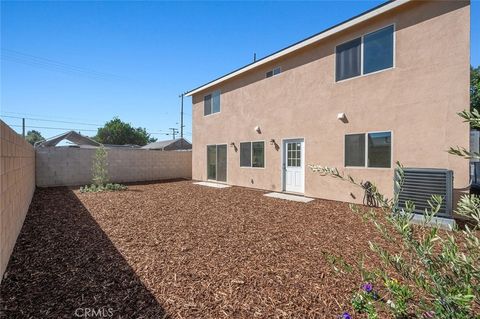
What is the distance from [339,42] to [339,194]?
4.81 meters

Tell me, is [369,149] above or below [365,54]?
below

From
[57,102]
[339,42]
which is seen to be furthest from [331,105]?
[57,102]

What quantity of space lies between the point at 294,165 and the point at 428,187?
4.35 meters

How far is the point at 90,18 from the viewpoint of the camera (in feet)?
30.7

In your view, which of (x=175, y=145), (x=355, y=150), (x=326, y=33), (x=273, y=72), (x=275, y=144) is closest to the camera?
(x=355, y=150)

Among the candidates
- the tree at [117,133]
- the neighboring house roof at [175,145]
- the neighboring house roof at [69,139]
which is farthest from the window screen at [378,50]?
the tree at [117,133]

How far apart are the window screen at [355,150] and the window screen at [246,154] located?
14.5ft

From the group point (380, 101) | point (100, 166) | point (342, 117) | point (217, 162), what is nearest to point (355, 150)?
point (342, 117)

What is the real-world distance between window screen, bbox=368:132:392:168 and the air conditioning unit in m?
1.06

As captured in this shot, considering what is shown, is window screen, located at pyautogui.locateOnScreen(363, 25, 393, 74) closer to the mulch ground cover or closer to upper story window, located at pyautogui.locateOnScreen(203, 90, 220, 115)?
the mulch ground cover

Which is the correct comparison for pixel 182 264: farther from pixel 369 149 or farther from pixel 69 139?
pixel 69 139

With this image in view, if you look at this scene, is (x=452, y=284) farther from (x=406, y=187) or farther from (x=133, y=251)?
(x=406, y=187)

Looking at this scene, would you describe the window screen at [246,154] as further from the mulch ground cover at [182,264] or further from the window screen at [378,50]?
the window screen at [378,50]

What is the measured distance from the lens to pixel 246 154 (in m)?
11.1
